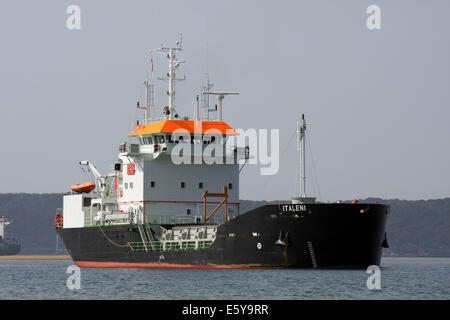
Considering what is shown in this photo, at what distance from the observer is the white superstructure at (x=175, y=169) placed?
52.0 meters

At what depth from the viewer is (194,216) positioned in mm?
52406

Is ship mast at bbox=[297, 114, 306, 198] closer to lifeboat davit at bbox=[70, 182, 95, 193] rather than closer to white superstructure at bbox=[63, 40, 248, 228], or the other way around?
white superstructure at bbox=[63, 40, 248, 228]

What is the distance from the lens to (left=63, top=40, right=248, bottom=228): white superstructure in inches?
2046

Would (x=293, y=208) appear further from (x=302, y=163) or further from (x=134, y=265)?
(x=134, y=265)

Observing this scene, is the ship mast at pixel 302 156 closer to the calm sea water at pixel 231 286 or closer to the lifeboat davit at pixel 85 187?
the calm sea water at pixel 231 286

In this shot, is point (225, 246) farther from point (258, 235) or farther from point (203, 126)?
point (203, 126)

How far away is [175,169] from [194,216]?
3157 millimetres

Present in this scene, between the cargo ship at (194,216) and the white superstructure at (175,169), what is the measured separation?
62 millimetres

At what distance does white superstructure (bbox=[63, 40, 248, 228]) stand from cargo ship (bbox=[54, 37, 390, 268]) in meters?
0.06

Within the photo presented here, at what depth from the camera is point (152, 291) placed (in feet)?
114

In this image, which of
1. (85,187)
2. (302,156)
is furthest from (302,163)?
(85,187)

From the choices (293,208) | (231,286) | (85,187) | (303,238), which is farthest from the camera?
(85,187)

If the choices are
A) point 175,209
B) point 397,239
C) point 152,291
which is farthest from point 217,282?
point 397,239
